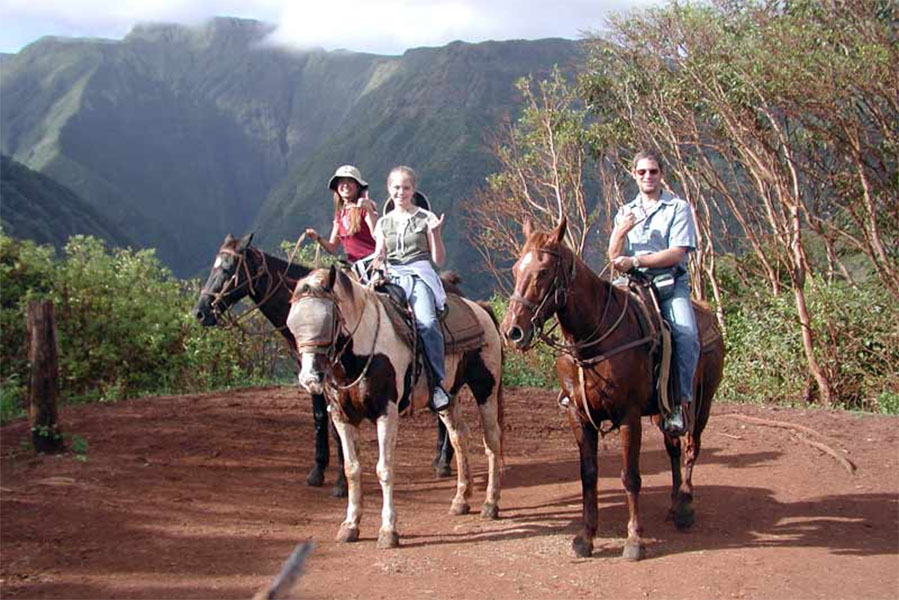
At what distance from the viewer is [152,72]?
5481 cm

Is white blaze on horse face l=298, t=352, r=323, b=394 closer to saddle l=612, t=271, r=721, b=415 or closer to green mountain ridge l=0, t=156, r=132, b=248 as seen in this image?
saddle l=612, t=271, r=721, b=415

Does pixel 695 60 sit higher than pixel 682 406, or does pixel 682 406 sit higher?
pixel 695 60

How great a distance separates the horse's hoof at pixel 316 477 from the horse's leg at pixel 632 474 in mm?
3196

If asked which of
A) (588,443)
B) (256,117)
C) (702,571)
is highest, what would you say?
(256,117)

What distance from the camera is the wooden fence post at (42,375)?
24.4 feet

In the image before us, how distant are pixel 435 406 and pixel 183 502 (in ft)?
7.69

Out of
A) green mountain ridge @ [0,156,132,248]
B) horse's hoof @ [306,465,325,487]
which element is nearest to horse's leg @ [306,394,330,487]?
horse's hoof @ [306,465,325,487]

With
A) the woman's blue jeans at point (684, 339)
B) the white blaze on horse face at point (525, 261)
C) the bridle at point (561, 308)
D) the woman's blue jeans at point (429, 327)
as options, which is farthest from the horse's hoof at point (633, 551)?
the white blaze on horse face at point (525, 261)

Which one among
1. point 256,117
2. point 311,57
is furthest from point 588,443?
point 311,57

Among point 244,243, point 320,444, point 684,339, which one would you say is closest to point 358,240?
point 244,243

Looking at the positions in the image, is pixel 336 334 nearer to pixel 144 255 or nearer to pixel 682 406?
pixel 682 406

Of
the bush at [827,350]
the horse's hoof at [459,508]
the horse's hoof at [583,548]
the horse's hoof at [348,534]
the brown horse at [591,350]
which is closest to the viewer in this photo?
the brown horse at [591,350]

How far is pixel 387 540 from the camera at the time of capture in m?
5.90

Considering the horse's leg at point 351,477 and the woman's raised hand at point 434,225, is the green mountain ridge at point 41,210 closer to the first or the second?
the woman's raised hand at point 434,225
